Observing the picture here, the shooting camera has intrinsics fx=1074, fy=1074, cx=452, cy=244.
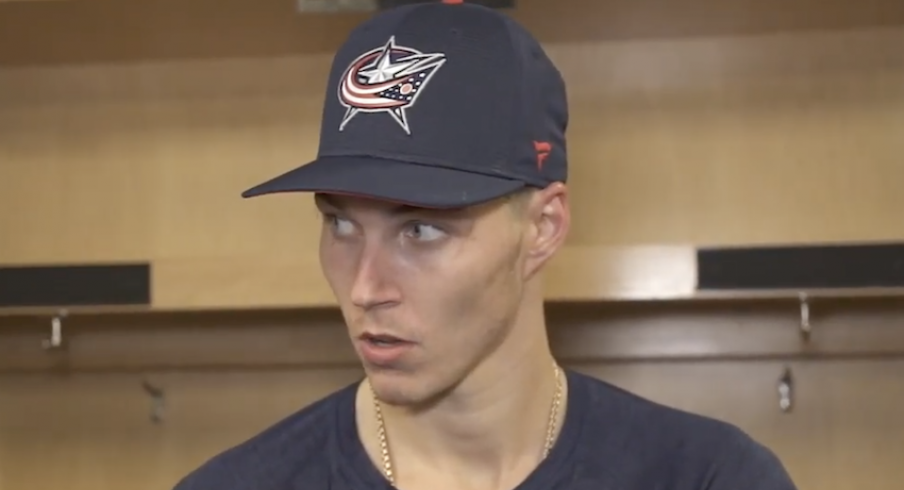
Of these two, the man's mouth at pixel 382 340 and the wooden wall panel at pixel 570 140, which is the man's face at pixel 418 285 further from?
the wooden wall panel at pixel 570 140

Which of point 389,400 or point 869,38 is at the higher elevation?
point 869,38

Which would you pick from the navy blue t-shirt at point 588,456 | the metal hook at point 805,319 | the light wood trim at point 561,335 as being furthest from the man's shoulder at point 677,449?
the light wood trim at point 561,335

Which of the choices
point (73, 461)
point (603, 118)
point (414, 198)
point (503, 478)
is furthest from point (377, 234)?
point (73, 461)

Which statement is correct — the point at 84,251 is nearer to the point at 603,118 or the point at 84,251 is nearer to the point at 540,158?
the point at 603,118

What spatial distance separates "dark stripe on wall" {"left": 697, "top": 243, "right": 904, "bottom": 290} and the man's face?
399 millimetres

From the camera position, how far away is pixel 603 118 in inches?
54.6

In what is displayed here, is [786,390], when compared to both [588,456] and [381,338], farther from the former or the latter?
[381,338]

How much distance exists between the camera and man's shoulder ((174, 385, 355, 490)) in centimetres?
92

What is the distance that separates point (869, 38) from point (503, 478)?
2.59 feet

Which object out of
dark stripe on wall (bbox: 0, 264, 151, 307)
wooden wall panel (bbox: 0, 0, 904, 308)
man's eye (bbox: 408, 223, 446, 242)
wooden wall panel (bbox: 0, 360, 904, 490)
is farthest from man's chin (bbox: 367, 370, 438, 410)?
wooden wall panel (bbox: 0, 360, 904, 490)

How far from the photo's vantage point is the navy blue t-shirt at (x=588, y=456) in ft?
2.94

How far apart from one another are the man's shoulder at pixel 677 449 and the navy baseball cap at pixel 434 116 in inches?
8.9

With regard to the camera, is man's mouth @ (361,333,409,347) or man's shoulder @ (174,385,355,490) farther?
man's shoulder @ (174,385,355,490)

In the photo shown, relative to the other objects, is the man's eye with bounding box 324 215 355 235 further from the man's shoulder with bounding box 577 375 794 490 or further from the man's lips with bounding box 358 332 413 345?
the man's shoulder with bounding box 577 375 794 490
